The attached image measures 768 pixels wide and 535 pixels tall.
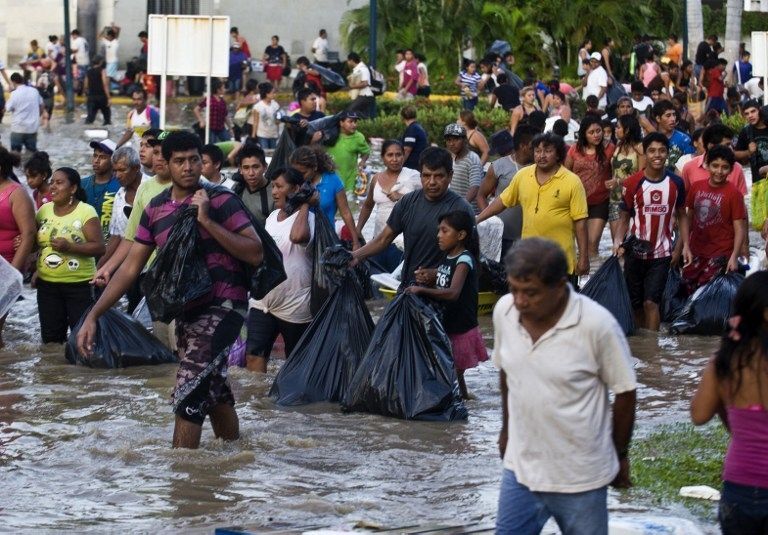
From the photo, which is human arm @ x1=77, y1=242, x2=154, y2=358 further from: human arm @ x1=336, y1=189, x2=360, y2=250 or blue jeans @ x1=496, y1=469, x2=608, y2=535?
human arm @ x1=336, y1=189, x2=360, y2=250

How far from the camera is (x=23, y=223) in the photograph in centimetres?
995

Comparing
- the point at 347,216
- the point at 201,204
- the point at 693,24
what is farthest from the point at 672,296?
the point at 693,24

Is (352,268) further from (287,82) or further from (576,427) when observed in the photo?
(287,82)

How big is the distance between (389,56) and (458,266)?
1163 inches

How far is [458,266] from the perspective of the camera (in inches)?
324

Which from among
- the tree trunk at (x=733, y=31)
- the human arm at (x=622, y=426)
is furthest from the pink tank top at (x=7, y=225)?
the tree trunk at (x=733, y=31)

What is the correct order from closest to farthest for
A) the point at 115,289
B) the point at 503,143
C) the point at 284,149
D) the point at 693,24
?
the point at 115,289, the point at 284,149, the point at 503,143, the point at 693,24

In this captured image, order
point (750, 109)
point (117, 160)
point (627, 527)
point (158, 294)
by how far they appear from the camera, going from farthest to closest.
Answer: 1. point (750, 109)
2. point (117, 160)
3. point (158, 294)
4. point (627, 527)

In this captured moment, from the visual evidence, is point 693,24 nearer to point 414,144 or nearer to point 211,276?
point 414,144

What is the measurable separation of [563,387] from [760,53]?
16508 millimetres

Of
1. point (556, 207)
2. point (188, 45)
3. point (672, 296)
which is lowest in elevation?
point (672, 296)

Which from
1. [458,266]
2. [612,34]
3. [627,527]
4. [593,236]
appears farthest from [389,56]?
[627,527]

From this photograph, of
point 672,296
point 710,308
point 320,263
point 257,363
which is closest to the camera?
point 320,263

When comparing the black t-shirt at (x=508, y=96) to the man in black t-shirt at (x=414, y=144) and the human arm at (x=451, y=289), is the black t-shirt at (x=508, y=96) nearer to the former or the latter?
the man in black t-shirt at (x=414, y=144)
